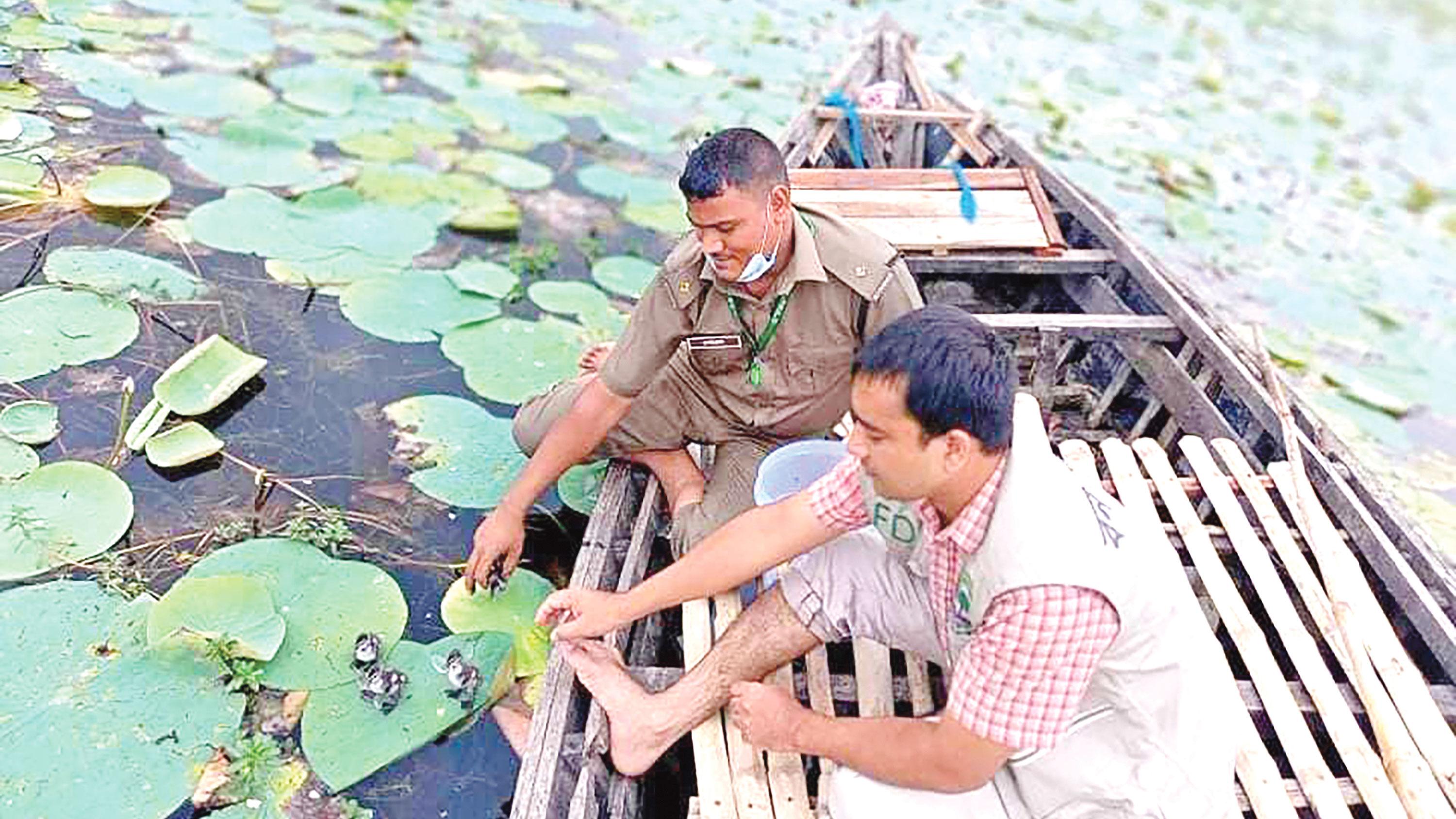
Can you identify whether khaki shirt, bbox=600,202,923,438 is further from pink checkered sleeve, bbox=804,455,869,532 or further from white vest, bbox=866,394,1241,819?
white vest, bbox=866,394,1241,819

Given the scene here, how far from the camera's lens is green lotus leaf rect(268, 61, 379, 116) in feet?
15.3

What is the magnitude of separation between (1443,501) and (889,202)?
2335 millimetres

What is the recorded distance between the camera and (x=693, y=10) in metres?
7.12

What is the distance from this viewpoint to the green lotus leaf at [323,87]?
4.66m

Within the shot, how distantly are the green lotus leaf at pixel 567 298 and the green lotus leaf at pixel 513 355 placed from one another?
0.45 feet

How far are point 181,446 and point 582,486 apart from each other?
1027 millimetres

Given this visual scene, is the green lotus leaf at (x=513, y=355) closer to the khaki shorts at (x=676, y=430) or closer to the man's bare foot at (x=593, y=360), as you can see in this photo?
the man's bare foot at (x=593, y=360)

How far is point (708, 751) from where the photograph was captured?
202 centimetres

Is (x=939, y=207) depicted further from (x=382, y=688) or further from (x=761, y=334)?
(x=382, y=688)

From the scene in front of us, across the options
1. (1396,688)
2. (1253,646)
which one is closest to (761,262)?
(1253,646)

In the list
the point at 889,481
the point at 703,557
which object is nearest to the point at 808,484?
the point at 703,557

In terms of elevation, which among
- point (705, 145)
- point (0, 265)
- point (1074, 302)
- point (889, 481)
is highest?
point (705, 145)

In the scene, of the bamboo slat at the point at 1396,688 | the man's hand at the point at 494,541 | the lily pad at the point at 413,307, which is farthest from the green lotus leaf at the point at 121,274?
the bamboo slat at the point at 1396,688

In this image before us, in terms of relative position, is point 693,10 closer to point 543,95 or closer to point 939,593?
point 543,95
